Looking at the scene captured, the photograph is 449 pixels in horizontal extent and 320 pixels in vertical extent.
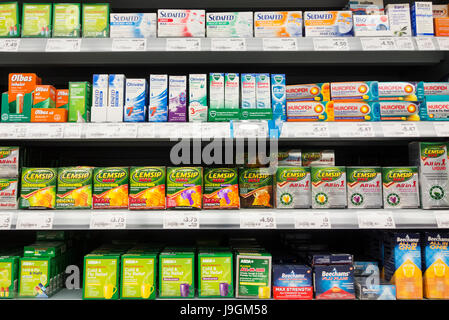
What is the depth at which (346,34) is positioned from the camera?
1.60 metres

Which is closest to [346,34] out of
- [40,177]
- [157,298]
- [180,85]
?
[180,85]

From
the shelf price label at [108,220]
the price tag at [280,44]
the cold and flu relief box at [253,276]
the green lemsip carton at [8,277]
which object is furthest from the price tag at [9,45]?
the cold and flu relief box at [253,276]

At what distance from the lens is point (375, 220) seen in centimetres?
141

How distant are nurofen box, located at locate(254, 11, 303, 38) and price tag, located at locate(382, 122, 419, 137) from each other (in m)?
0.65

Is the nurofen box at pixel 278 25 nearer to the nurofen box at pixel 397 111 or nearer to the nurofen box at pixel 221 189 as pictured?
the nurofen box at pixel 397 111

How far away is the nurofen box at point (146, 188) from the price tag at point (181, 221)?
11 centimetres

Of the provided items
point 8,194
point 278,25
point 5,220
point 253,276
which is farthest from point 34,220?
point 278,25

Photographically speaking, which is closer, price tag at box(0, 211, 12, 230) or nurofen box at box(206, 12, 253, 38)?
price tag at box(0, 211, 12, 230)

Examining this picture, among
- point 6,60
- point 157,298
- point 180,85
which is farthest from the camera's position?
point 6,60

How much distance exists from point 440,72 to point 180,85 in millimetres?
1553

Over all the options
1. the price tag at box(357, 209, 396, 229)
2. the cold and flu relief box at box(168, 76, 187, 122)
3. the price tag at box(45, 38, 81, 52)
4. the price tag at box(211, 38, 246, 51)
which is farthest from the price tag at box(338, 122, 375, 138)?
the price tag at box(45, 38, 81, 52)

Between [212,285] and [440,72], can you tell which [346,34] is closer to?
[440,72]

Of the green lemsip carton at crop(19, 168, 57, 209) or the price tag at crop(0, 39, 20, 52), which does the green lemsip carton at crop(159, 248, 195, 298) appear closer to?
the green lemsip carton at crop(19, 168, 57, 209)

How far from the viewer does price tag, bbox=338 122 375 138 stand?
1454 mm
